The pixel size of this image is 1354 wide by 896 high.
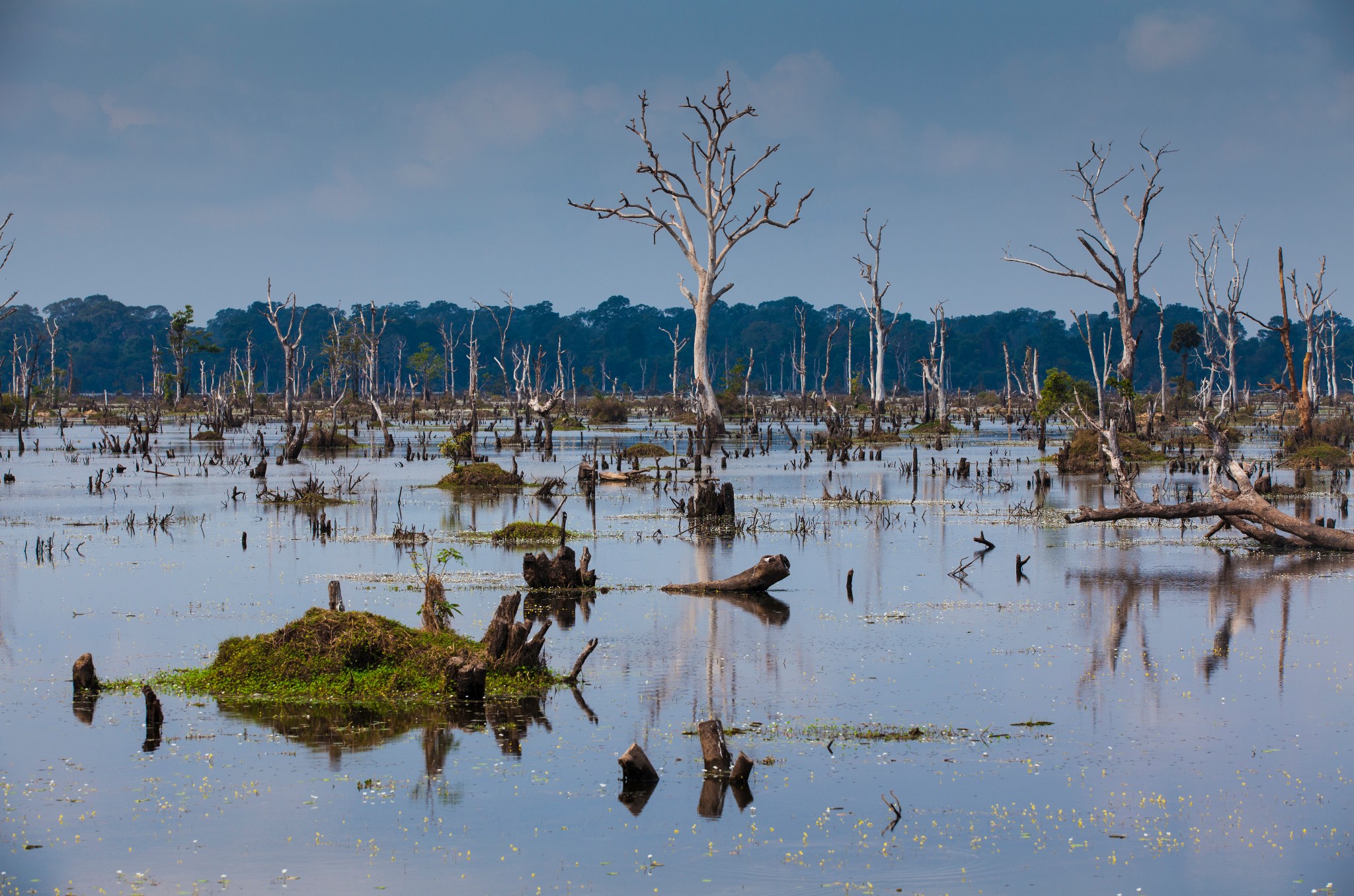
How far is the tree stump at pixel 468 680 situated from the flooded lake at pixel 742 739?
39 cm

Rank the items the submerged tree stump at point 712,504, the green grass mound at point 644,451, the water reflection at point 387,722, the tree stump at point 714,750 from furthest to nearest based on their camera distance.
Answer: the green grass mound at point 644,451
the submerged tree stump at point 712,504
the water reflection at point 387,722
the tree stump at point 714,750

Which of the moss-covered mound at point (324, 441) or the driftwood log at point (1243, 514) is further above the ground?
the moss-covered mound at point (324, 441)

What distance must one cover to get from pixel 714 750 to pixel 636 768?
0.53m

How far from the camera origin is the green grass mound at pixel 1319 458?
110ft

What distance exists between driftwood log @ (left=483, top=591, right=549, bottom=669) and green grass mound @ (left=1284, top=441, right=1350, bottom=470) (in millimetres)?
28224

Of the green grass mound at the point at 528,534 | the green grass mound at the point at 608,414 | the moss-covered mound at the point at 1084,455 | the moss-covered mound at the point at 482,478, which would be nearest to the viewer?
the green grass mound at the point at 528,534

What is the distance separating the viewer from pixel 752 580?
14914 mm

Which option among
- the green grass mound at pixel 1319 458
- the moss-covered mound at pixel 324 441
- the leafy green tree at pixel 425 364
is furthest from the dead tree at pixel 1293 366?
the leafy green tree at pixel 425 364

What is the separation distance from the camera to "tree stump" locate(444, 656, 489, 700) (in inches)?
401

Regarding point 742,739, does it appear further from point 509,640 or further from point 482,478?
point 482,478

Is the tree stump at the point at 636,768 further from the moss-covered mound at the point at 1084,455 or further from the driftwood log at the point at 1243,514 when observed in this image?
the moss-covered mound at the point at 1084,455

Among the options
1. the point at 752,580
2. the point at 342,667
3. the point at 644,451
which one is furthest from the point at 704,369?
the point at 342,667

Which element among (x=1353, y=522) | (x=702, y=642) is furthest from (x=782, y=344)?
(x=702, y=642)

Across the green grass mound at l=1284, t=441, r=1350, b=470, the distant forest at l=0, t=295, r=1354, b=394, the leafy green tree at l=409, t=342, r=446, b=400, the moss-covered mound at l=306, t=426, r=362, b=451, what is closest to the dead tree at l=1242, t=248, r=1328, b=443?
the green grass mound at l=1284, t=441, r=1350, b=470
